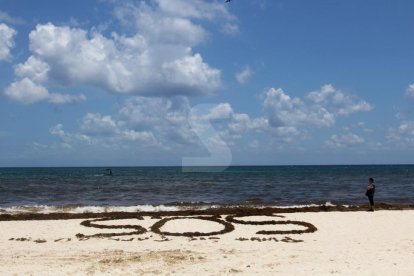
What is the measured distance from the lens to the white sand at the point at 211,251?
13.9 m

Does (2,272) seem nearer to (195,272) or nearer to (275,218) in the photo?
(195,272)

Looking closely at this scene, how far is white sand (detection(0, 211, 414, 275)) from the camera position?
1385 centimetres

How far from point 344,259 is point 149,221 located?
11.9 metres

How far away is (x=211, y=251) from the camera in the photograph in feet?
A: 54.9

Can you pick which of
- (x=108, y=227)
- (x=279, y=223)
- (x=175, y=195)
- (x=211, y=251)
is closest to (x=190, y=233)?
(x=211, y=251)

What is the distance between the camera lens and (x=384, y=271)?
13.4 m

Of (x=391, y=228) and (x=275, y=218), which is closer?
(x=391, y=228)

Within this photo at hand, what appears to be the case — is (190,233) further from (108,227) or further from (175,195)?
(175,195)

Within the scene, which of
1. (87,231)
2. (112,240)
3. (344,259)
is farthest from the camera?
(87,231)

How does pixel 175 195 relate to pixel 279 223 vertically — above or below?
below

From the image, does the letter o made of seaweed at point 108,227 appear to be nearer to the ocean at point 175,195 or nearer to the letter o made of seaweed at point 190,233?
the letter o made of seaweed at point 190,233

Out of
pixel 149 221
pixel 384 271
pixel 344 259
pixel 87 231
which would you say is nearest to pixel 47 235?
pixel 87 231

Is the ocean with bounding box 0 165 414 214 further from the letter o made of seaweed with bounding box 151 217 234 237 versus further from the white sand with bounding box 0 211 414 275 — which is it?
the white sand with bounding box 0 211 414 275

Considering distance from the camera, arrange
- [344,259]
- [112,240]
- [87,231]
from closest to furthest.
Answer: [344,259], [112,240], [87,231]
